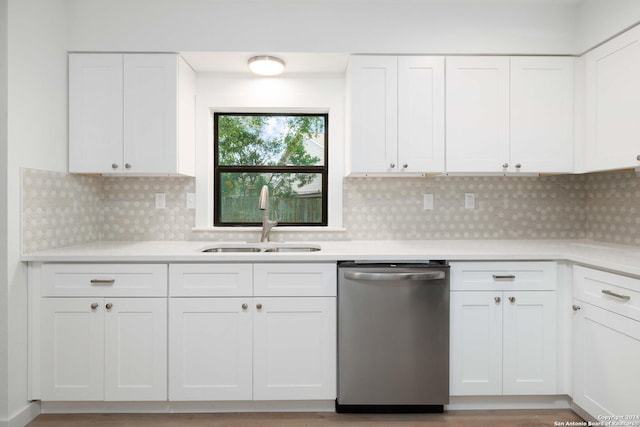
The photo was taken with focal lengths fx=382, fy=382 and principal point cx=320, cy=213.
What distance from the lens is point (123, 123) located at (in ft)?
7.86

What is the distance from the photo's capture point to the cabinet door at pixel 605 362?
173 cm

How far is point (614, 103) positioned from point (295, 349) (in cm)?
229

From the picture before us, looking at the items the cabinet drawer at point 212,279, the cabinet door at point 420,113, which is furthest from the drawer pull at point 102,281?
the cabinet door at point 420,113

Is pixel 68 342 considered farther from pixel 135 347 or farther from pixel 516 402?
pixel 516 402

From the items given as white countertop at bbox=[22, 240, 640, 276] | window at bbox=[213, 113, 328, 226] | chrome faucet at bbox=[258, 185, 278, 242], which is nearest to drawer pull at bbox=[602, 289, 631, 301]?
white countertop at bbox=[22, 240, 640, 276]

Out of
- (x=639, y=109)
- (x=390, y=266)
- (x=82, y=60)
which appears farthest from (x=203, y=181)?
(x=639, y=109)

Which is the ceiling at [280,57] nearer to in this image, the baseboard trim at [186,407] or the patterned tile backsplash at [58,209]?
the patterned tile backsplash at [58,209]

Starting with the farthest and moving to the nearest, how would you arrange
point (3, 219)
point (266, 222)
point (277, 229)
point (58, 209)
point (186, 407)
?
point (277, 229), point (266, 222), point (58, 209), point (186, 407), point (3, 219)

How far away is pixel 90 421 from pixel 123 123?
1.73 metres

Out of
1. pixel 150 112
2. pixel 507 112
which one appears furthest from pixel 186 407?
pixel 507 112

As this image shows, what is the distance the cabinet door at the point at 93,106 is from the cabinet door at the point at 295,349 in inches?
54.7

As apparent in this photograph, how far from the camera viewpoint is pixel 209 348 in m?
2.10

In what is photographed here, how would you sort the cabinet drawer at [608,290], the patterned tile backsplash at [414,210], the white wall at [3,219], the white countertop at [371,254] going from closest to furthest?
the cabinet drawer at [608,290] < the white wall at [3,219] < the white countertop at [371,254] < the patterned tile backsplash at [414,210]

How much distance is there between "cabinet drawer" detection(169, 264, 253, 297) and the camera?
6.88 ft
